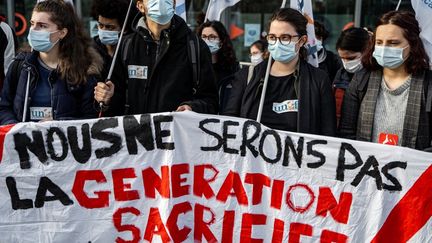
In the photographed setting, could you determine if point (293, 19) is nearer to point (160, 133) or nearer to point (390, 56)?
point (390, 56)

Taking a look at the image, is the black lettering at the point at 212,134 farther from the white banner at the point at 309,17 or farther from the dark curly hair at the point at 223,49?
the dark curly hair at the point at 223,49

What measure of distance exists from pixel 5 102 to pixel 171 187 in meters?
1.20

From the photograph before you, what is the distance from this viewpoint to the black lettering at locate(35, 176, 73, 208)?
3.05 meters

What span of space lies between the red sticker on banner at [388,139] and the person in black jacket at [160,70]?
1043mm

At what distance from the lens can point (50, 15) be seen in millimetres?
3492

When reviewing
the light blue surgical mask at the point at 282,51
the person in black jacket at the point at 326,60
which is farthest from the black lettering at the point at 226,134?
the person in black jacket at the point at 326,60

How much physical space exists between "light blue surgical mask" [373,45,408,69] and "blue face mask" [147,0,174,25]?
1.30 metres

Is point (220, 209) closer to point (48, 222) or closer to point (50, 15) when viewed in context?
point (48, 222)

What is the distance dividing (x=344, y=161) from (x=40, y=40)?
6.36 ft

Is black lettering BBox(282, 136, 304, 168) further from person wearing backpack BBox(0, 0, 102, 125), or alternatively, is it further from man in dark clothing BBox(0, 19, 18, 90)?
man in dark clothing BBox(0, 19, 18, 90)

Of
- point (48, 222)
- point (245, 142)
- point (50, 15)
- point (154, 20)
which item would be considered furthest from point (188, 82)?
point (48, 222)

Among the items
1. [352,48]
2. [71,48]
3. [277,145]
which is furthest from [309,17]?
[71,48]

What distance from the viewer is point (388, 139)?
3.23 meters

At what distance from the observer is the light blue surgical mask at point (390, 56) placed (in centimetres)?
324
